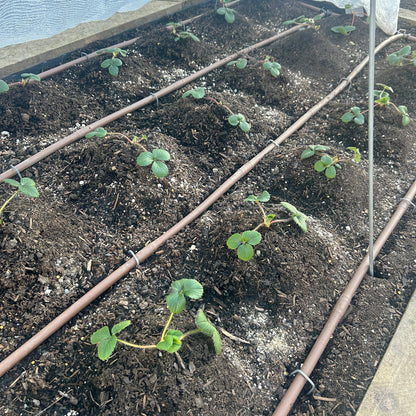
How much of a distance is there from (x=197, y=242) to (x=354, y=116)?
1817 mm

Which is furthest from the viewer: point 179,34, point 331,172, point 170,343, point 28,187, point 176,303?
point 179,34

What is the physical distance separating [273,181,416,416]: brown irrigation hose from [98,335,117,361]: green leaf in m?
0.84

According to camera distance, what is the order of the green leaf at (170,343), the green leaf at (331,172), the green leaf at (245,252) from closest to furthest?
1. the green leaf at (170,343)
2. the green leaf at (245,252)
3. the green leaf at (331,172)

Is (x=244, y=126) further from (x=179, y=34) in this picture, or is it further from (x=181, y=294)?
(x=179, y=34)

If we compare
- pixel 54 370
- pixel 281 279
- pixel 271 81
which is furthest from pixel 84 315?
pixel 271 81

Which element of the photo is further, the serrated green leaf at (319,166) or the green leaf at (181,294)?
the serrated green leaf at (319,166)

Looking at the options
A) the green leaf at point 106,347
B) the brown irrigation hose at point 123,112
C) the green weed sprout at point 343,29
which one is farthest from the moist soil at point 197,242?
the green weed sprout at point 343,29

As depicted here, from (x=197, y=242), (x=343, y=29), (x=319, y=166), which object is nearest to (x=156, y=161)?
(x=197, y=242)

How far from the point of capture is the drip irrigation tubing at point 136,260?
1.84m

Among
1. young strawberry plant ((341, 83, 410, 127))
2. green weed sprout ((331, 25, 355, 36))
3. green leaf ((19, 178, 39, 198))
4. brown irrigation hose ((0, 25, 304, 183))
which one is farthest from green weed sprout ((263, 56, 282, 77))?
green leaf ((19, 178, 39, 198))

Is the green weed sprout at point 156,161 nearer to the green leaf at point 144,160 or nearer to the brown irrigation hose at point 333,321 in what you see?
the green leaf at point 144,160

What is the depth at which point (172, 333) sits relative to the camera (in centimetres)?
165

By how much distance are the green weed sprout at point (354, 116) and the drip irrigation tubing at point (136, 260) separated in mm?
357

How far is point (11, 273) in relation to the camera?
6.69 ft
